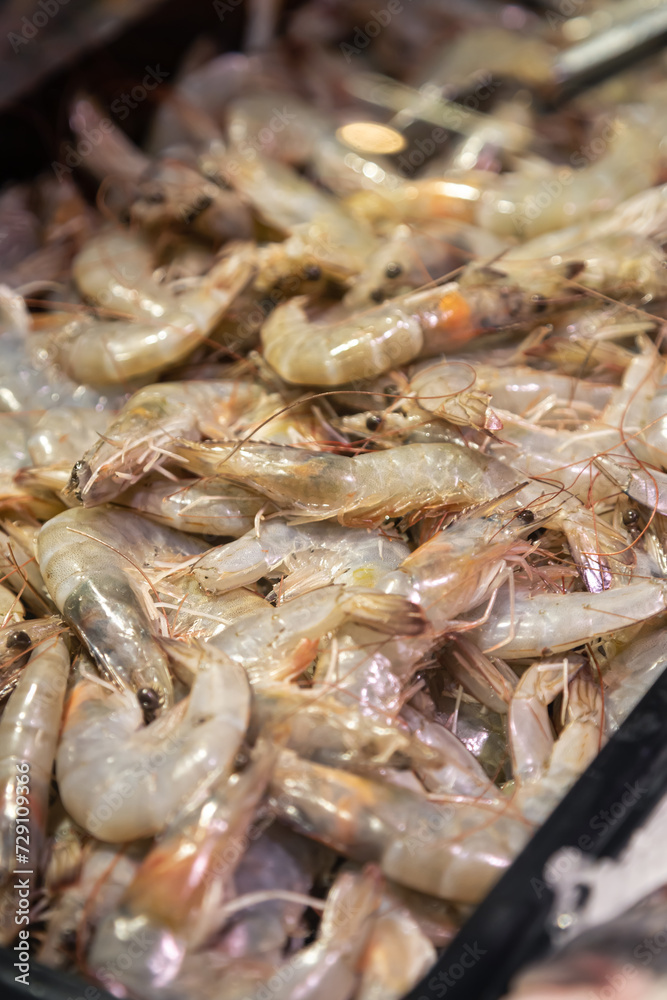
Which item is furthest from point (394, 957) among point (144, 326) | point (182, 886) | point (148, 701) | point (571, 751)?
point (144, 326)

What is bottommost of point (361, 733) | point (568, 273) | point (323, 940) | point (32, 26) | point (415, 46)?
point (323, 940)

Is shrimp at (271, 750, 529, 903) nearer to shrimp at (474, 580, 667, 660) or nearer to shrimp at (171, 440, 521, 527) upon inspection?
shrimp at (474, 580, 667, 660)

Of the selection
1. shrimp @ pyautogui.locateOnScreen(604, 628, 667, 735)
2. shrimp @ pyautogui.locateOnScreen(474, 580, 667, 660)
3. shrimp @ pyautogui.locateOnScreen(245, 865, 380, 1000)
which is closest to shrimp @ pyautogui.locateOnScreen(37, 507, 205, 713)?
shrimp @ pyautogui.locateOnScreen(245, 865, 380, 1000)

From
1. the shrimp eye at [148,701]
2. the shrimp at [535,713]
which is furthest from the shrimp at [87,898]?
the shrimp at [535,713]

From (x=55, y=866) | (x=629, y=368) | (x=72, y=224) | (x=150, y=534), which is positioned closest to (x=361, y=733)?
(x=55, y=866)

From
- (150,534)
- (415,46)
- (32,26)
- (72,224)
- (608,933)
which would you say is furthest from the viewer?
(415,46)

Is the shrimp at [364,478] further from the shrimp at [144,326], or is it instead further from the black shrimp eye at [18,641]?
the black shrimp eye at [18,641]

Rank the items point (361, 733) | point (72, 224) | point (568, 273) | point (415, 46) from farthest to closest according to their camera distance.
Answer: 1. point (415, 46)
2. point (72, 224)
3. point (568, 273)
4. point (361, 733)

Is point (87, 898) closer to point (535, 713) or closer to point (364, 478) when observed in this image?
point (535, 713)

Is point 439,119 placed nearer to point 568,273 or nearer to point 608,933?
point 568,273
